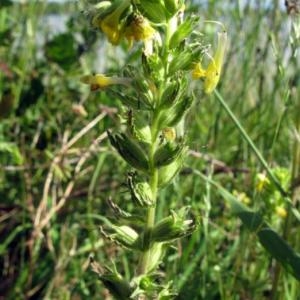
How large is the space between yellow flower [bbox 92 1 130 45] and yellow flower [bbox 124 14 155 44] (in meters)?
0.02

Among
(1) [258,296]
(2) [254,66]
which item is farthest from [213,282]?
(2) [254,66]

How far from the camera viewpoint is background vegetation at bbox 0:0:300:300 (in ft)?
6.72

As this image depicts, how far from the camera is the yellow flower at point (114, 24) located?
50.2 inches

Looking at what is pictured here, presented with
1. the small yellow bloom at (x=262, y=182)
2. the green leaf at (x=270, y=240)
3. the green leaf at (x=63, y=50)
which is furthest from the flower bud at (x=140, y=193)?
the green leaf at (x=63, y=50)

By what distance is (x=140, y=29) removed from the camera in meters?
1.27

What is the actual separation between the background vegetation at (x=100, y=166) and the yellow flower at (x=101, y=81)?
1.28 feet

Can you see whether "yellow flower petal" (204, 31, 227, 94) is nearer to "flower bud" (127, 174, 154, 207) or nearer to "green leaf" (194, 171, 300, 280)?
"flower bud" (127, 174, 154, 207)

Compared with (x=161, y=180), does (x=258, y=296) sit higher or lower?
lower

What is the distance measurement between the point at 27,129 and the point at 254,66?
0.97 meters

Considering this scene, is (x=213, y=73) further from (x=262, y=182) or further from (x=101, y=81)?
(x=262, y=182)

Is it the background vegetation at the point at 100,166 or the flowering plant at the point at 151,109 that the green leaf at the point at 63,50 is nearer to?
the background vegetation at the point at 100,166

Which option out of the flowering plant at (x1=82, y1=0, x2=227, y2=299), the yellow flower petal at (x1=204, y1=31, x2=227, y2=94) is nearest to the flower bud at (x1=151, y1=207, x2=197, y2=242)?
the flowering plant at (x1=82, y1=0, x2=227, y2=299)

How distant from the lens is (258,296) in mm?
2113

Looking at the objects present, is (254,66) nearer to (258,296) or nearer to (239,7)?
(239,7)
